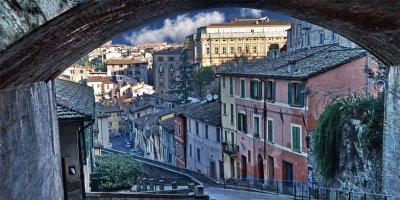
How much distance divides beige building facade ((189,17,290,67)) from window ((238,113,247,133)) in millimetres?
51191

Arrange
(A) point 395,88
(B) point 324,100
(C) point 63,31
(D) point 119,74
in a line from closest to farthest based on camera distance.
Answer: (C) point 63,31, (A) point 395,88, (B) point 324,100, (D) point 119,74

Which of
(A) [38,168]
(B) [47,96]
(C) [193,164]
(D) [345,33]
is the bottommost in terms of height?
(C) [193,164]

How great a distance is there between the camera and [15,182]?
5.38 m

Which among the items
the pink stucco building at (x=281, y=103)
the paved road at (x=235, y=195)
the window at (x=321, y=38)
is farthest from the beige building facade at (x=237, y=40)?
the paved road at (x=235, y=195)

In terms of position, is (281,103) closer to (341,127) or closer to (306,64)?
(306,64)

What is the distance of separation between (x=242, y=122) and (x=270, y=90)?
467 centimetres

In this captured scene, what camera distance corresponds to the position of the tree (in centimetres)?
6869

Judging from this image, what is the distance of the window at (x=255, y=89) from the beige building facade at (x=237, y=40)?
2086 inches

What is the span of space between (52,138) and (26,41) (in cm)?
547

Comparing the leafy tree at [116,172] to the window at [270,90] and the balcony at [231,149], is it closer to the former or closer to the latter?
the window at [270,90]

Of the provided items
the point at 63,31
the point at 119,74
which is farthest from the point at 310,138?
the point at 119,74

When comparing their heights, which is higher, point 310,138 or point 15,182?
point 15,182

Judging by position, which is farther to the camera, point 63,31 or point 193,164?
point 193,164

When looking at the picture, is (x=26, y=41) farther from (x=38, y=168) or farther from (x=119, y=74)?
(x=119, y=74)
